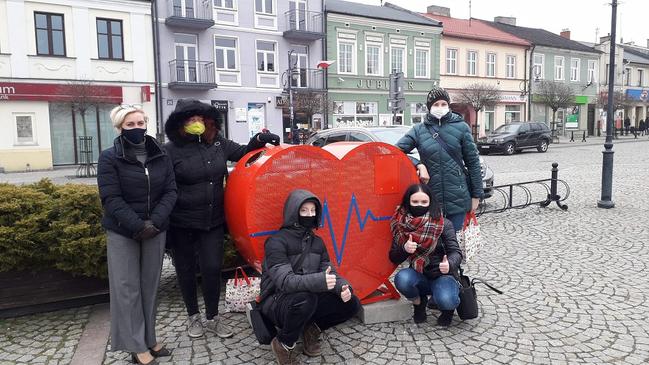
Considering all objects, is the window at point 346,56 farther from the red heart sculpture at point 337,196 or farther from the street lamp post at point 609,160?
the red heart sculpture at point 337,196

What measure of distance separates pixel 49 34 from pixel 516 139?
2188 cm

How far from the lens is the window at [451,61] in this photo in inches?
1356

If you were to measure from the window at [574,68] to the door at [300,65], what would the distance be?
82.7ft

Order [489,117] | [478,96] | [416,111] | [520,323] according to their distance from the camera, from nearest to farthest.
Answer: [520,323], [478,96], [416,111], [489,117]

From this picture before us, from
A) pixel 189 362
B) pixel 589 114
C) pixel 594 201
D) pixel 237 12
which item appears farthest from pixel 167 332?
pixel 589 114

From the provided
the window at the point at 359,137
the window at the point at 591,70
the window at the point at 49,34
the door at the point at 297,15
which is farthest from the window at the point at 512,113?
the window at the point at 359,137

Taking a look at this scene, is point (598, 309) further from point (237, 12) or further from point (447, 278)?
point (237, 12)

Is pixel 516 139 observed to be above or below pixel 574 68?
below

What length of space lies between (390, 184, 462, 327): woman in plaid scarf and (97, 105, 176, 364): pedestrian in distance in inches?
74.3

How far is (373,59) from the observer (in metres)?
31.2

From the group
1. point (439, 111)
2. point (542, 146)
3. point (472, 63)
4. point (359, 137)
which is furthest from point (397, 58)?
point (439, 111)

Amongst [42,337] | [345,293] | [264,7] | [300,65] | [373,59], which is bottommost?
[42,337]

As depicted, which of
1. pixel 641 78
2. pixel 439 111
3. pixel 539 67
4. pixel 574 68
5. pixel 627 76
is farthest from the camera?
pixel 641 78

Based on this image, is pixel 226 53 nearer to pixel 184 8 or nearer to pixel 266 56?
pixel 266 56
